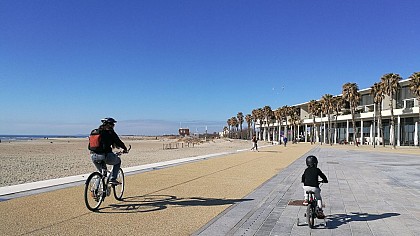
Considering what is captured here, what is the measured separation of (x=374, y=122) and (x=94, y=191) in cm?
5892

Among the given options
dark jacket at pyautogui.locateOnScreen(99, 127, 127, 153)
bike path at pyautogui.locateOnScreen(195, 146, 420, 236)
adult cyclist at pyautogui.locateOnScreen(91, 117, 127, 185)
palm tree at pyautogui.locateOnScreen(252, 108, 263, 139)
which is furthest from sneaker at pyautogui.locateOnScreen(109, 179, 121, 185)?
palm tree at pyautogui.locateOnScreen(252, 108, 263, 139)

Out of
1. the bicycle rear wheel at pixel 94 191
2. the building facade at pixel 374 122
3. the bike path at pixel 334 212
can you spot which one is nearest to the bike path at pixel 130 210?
the bicycle rear wheel at pixel 94 191

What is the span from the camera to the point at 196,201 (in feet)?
24.8

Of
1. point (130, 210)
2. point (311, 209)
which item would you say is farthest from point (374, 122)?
point (130, 210)

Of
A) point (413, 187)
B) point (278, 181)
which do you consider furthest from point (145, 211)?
point (413, 187)

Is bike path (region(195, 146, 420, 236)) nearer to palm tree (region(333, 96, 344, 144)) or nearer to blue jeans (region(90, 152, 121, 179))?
blue jeans (region(90, 152, 121, 179))

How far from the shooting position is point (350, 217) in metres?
6.37

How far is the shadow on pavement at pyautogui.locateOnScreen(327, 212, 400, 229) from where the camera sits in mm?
5938

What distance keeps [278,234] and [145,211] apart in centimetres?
259

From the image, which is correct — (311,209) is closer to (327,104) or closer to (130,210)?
(130,210)

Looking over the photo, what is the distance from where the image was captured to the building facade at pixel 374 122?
5478 cm

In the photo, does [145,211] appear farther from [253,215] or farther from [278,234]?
[278,234]

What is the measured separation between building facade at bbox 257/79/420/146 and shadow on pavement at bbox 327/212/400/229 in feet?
151

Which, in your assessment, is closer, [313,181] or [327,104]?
[313,181]
